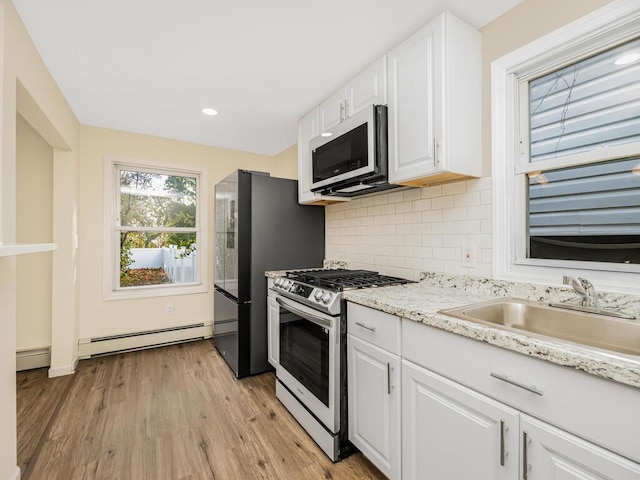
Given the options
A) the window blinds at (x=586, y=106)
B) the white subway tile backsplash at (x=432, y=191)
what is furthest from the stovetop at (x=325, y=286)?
the window blinds at (x=586, y=106)

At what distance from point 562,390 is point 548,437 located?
159mm

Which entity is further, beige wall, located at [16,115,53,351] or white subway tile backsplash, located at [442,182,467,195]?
beige wall, located at [16,115,53,351]

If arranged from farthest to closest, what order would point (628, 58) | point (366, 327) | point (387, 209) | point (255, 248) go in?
point (255, 248) → point (387, 209) → point (366, 327) → point (628, 58)

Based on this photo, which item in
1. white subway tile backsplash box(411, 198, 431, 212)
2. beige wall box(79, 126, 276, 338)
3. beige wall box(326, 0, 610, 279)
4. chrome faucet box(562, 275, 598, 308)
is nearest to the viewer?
chrome faucet box(562, 275, 598, 308)

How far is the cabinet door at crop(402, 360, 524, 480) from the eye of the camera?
103cm

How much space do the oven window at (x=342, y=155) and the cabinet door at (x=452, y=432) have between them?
4.16 ft

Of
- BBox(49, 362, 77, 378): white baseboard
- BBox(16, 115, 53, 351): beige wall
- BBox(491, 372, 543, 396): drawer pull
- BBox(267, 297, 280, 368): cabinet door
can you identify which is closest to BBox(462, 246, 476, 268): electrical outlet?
BBox(491, 372, 543, 396): drawer pull

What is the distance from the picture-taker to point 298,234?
3076 millimetres

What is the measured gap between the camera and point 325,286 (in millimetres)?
1957

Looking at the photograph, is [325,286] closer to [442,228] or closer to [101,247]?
[442,228]

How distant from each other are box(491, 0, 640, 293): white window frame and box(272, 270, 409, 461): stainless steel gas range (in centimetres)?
70

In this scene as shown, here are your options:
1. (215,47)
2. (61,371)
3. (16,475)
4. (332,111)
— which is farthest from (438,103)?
(61,371)

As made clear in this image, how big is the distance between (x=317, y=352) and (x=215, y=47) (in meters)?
2.01

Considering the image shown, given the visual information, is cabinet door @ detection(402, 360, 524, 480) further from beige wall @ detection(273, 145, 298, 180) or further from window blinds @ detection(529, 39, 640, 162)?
beige wall @ detection(273, 145, 298, 180)
